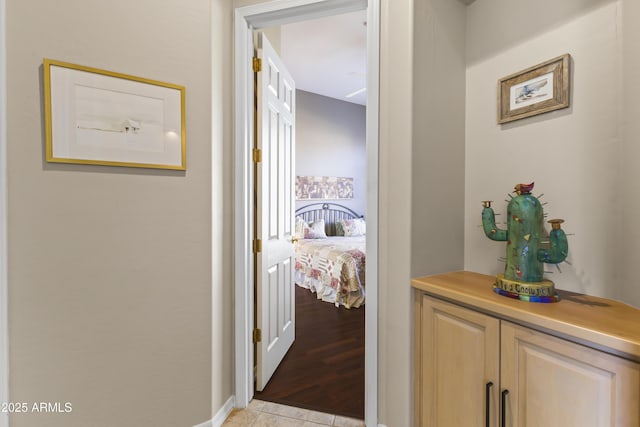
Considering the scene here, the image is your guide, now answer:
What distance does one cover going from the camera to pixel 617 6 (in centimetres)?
105

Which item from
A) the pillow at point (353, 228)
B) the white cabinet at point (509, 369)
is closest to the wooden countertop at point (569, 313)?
the white cabinet at point (509, 369)

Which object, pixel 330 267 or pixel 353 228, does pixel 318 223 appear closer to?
pixel 353 228

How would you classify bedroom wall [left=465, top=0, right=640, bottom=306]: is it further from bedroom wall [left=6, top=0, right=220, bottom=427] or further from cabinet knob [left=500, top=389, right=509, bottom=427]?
bedroom wall [left=6, top=0, right=220, bottom=427]

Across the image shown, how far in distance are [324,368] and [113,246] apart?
5.61ft

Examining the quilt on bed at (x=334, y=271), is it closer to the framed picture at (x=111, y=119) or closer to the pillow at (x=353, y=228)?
the pillow at (x=353, y=228)

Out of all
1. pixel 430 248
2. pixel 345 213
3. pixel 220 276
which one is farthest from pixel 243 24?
pixel 345 213

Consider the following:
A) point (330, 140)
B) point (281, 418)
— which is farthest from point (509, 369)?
point (330, 140)

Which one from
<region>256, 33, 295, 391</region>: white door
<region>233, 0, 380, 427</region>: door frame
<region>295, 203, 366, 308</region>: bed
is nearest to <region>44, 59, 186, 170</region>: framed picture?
<region>233, 0, 380, 427</region>: door frame

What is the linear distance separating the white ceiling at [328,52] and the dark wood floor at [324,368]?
11.1 ft

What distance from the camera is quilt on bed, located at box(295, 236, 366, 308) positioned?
3578 millimetres

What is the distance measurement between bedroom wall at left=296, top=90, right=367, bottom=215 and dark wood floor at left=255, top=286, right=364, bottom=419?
3101mm

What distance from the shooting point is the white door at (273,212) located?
6.21 ft

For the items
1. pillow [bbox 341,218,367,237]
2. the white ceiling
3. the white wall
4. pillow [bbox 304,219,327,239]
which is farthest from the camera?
pillow [bbox 341,218,367,237]

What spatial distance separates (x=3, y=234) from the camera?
117 centimetres
